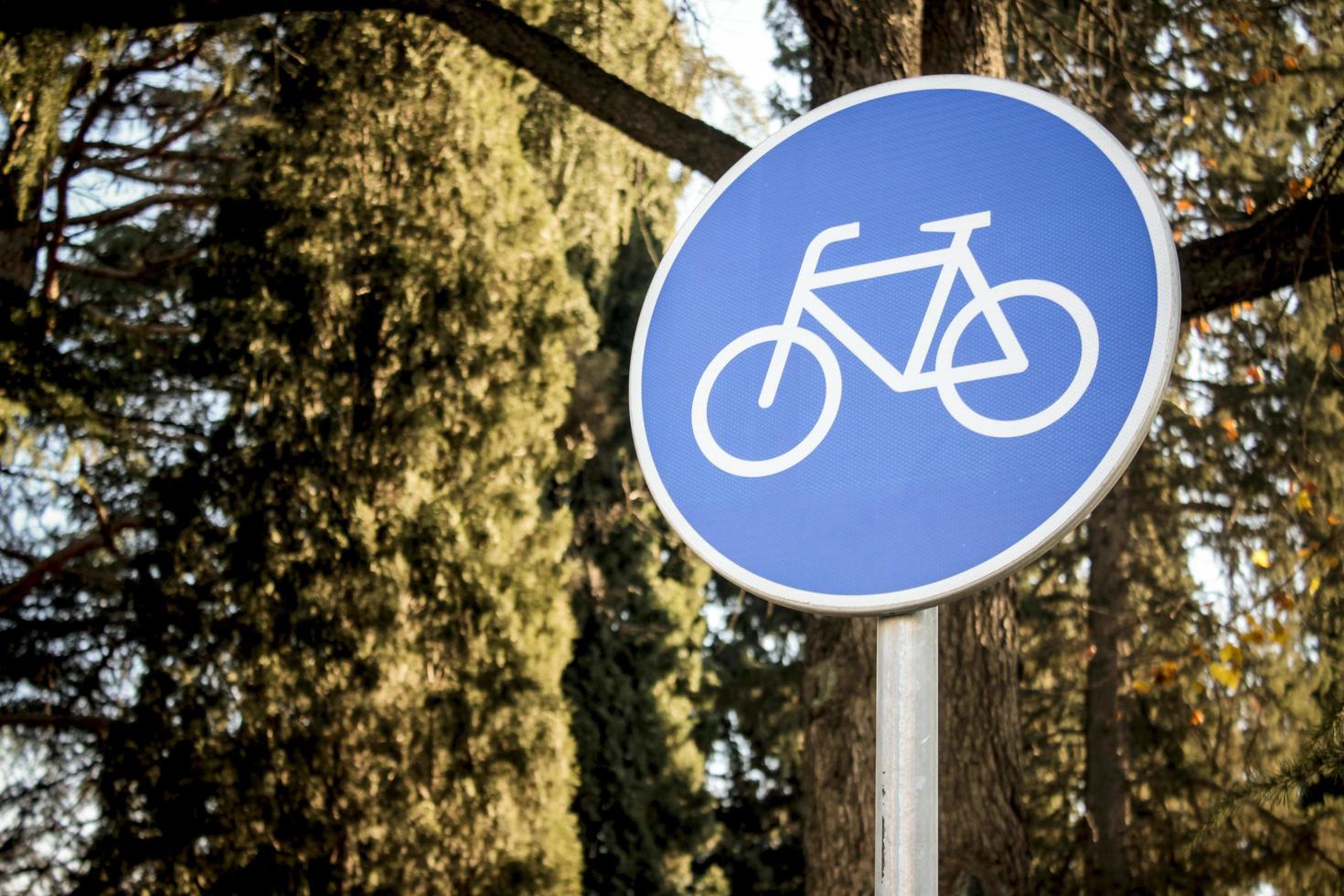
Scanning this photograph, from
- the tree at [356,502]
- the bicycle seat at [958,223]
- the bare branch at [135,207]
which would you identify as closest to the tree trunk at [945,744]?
the bicycle seat at [958,223]

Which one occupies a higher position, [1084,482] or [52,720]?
[52,720]

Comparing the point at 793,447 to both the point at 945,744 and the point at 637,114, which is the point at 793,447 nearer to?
the point at 945,744

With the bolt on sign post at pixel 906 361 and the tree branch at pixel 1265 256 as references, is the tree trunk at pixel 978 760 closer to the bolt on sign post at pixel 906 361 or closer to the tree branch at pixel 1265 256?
the tree branch at pixel 1265 256

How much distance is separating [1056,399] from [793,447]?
0.34 meters

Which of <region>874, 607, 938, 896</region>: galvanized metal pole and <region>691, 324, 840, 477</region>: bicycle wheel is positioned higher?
<region>691, 324, 840, 477</region>: bicycle wheel

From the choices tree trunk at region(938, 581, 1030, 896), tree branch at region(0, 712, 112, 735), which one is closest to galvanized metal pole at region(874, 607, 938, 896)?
tree trunk at region(938, 581, 1030, 896)

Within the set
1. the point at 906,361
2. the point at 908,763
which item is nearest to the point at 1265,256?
the point at 906,361

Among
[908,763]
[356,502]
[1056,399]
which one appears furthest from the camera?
[356,502]

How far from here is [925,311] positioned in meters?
1.81

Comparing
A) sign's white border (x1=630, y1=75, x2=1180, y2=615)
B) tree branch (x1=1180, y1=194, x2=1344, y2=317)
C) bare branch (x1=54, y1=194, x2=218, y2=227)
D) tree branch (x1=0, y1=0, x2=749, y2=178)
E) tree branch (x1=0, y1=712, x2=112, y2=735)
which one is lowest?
sign's white border (x1=630, y1=75, x2=1180, y2=615)

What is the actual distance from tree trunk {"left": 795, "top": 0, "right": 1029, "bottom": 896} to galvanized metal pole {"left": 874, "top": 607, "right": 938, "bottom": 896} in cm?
258

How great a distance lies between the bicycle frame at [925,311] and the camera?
1.75m

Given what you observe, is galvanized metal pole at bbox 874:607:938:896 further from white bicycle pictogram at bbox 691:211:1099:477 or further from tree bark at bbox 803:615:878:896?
tree bark at bbox 803:615:878:896

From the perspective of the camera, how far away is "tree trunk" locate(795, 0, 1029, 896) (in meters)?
4.15
